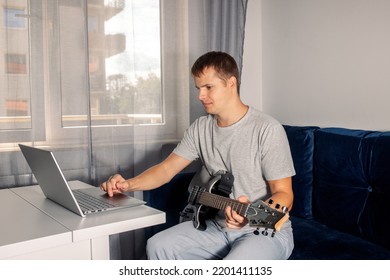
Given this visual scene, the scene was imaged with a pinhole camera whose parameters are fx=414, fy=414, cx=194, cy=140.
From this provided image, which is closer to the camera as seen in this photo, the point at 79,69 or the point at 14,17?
the point at 14,17

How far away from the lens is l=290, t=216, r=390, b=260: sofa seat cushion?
1.38 meters

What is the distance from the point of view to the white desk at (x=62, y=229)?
924mm

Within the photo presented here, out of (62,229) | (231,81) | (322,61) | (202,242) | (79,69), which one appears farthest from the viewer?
(322,61)

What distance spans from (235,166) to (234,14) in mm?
1151

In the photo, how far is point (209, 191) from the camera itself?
4.48 feet

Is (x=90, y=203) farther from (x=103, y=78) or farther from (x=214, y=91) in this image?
(x=103, y=78)

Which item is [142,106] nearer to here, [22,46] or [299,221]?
[22,46]

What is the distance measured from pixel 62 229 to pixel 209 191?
1.72ft

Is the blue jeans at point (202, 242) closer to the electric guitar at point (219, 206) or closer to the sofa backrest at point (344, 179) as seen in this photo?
the electric guitar at point (219, 206)

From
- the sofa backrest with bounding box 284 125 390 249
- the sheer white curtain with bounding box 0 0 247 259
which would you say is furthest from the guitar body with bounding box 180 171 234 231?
the sheer white curtain with bounding box 0 0 247 259

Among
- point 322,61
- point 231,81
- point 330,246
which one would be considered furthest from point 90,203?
point 322,61

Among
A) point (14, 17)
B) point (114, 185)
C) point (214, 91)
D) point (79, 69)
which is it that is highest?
point (14, 17)
